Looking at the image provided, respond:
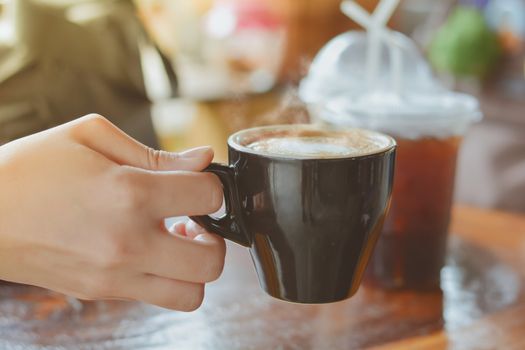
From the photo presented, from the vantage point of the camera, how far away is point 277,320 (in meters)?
0.74

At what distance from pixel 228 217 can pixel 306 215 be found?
0.23 feet

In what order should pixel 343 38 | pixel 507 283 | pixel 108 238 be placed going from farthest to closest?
pixel 343 38
pixel 507 283
pixel 108 238

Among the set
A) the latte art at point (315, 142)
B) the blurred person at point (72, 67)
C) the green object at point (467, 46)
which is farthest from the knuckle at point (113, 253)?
the green object at point (467, 46)

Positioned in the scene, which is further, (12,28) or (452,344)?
(12,28)

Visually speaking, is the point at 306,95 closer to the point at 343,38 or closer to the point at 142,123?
the point at 343,38

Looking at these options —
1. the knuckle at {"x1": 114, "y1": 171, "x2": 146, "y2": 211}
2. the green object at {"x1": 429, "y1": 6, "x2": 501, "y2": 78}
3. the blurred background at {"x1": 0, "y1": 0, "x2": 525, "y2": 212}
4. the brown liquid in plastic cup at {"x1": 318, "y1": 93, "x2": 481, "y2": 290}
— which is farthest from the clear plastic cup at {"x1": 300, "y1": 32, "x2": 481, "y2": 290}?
the green object at {"x1": 429, "y1": 6, "x2": 501, "y2": 78}

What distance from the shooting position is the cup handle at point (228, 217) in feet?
1.77

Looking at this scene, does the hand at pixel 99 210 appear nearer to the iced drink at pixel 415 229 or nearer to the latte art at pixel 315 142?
the latte art at pixel 315 142

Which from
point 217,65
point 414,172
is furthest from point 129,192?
point 217,65

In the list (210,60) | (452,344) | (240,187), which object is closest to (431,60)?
(210,60)

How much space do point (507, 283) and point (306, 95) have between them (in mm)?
380

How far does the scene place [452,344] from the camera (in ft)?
2.28

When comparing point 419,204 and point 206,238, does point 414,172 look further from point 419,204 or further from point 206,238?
point 206,238

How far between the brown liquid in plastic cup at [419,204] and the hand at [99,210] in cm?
34
